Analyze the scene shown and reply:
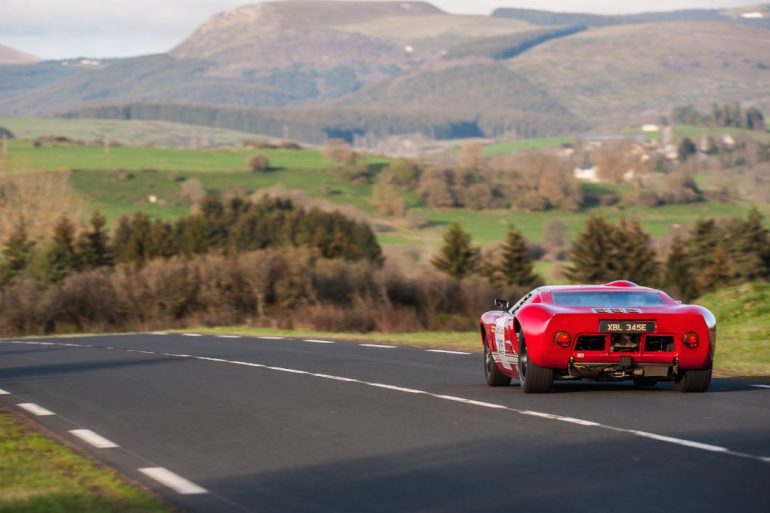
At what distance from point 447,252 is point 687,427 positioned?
257 feet

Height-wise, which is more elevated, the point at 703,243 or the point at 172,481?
the point at 172,481

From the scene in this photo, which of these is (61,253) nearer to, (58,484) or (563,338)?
(563,338)

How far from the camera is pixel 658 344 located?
43.9 feet

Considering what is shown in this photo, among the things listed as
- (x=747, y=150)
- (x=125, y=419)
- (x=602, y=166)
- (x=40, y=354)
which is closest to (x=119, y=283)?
(x=40, y=354)

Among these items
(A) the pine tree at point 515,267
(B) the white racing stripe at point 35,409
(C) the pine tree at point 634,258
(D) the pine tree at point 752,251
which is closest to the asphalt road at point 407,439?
(B) the white racing stripe at point 35,409

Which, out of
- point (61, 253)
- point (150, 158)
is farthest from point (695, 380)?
point (150, 158)

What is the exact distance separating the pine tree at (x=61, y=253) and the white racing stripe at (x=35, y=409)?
72.1 m

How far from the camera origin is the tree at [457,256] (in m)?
88.6

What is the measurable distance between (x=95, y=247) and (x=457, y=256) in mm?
24297

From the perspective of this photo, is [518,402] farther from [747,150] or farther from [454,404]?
[747,150]

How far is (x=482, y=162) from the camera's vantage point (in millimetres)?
152500

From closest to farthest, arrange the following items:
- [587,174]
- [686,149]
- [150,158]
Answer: [150,158] < [587,174] < [686,149]

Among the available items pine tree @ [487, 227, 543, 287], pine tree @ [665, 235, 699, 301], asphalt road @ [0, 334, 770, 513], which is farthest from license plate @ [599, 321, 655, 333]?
pine tree @ [665, 235, 699, 301]

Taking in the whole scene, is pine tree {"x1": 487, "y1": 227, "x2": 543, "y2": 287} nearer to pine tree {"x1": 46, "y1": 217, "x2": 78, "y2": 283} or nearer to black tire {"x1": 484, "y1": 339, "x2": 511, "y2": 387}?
pine tree {"x1": 46, "y1": 217, "x2": 78, "y2": 283}
